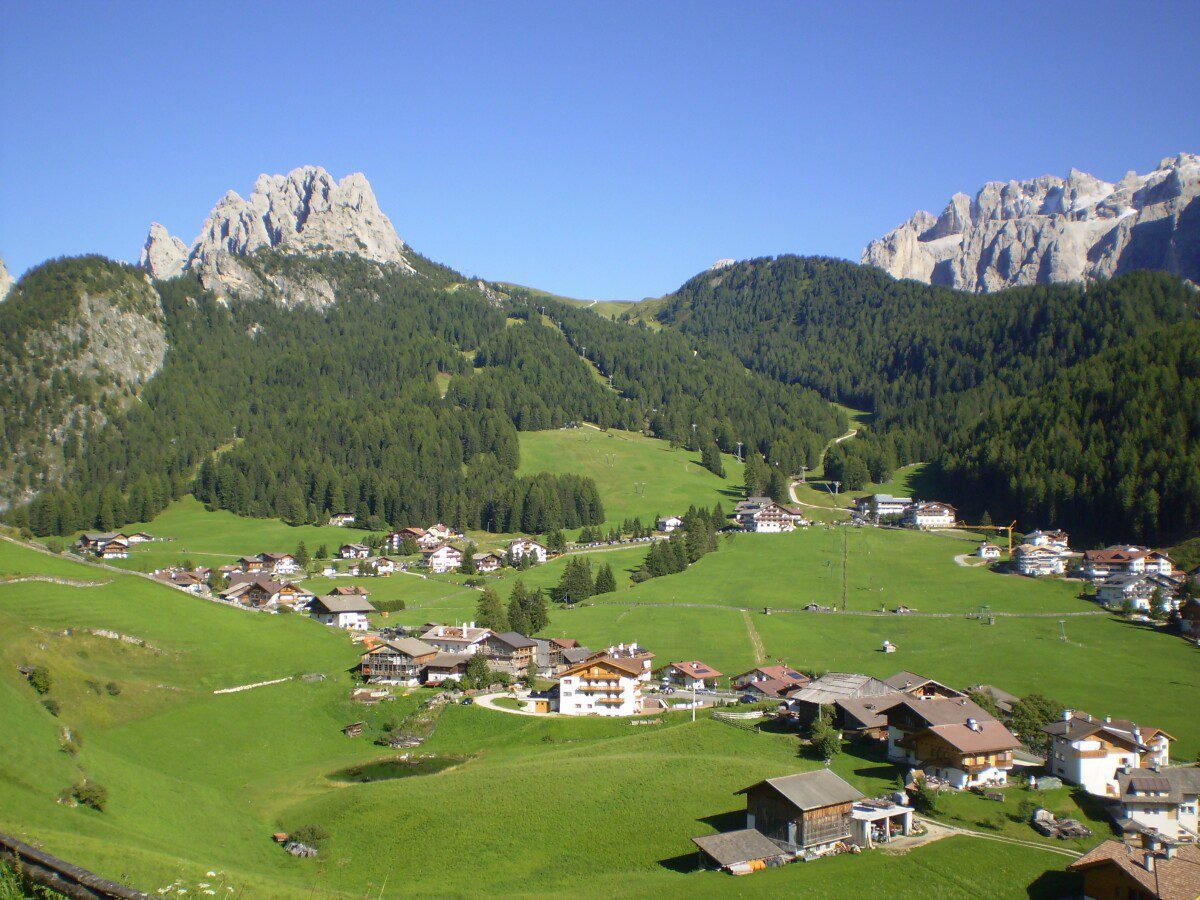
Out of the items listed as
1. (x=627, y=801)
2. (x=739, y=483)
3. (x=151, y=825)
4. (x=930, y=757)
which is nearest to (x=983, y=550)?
(x=739, y=483)

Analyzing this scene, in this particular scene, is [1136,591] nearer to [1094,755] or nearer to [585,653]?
[1094,755]

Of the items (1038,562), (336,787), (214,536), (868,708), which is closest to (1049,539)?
(1038,562)

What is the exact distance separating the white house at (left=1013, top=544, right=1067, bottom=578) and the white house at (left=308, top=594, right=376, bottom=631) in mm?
73007

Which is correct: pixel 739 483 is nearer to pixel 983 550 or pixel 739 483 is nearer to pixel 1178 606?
pixel 983 550

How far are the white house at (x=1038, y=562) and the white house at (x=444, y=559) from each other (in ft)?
226

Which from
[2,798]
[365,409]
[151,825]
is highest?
[365,409]

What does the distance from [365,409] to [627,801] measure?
505 feet

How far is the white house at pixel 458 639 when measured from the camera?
76.4 metres

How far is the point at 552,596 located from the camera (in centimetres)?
10000

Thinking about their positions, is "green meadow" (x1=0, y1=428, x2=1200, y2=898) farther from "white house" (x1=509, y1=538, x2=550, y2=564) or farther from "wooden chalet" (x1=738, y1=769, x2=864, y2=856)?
"white house" (x1=509, y1=538, x2=550, y2=564)

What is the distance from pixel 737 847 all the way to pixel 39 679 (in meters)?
36.5

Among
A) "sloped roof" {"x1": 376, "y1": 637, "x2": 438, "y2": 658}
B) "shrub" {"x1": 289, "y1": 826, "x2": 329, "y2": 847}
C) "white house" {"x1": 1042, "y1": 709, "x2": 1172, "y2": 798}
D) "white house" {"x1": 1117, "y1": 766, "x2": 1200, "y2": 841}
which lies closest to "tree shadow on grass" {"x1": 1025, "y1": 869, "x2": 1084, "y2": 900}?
"white house" {"x1": 1117, "y1": 766, "x2": 1200, "y2": 841}

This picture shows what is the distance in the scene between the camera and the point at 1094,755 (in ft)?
139

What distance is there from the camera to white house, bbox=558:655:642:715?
2478 inches
